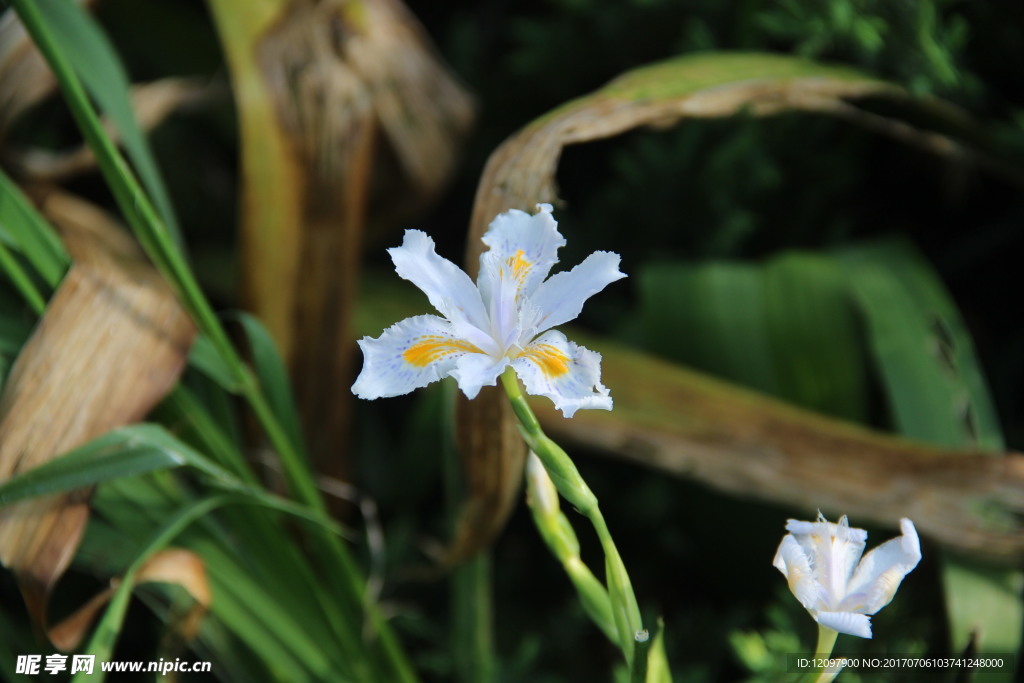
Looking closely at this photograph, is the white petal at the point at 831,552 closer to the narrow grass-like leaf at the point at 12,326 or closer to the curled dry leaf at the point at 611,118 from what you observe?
the curled dry leaf at the point at 611,118

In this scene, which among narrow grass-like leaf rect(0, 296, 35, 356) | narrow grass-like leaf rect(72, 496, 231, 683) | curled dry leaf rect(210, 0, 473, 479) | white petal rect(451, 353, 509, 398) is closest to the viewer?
white petal rect(451, 353, 509, 398)

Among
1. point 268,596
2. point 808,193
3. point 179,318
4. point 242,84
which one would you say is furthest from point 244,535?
point 808,193

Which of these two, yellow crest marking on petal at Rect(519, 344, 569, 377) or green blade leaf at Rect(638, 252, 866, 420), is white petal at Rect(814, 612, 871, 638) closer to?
yellow crest marking on petal at Rect(519, 344, 569, 377)

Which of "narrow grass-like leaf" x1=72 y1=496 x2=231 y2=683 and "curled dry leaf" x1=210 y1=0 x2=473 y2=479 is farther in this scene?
"curled dry leaf" x1=210 y1=0 x2=473 y2=479

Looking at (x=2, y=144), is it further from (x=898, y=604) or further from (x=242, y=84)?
(x=898, y=604)

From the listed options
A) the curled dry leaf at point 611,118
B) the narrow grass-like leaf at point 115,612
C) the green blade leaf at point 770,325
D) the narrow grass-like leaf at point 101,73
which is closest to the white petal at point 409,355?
the curled dry leaf at point 611,118

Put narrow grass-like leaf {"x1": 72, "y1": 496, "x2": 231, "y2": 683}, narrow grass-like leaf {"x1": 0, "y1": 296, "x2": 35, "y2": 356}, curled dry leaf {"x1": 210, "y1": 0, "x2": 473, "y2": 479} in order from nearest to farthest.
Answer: narrow grass-like leaf {"x1": 72, "y1": 496, "x2": 231, "y2": 683}, narrow grass-like leaf {"x1": 0, "y1": 296, "x2": 35, "y2": 356}, curled dry leaf {"x1": 210, "y1": 0, "x2": 473, "y2": 479}

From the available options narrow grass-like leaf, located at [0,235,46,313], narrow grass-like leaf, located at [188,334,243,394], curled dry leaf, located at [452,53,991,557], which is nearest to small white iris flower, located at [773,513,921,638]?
curled dry leaf, located at [452,53,991,557]
